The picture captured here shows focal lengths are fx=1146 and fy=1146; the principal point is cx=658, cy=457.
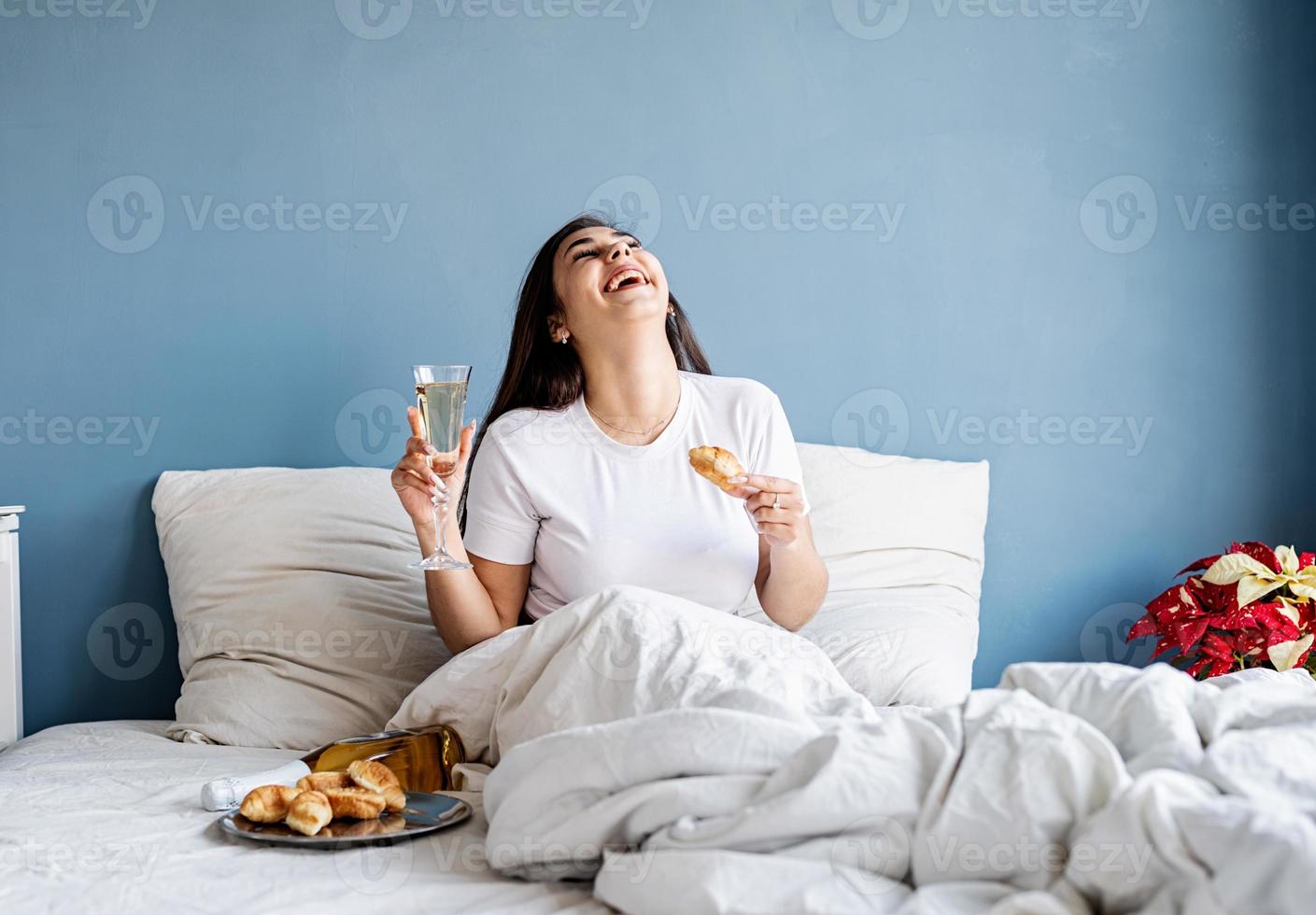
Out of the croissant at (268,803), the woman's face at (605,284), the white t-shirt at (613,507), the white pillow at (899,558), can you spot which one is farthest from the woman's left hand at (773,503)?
the croissant at (268,803)

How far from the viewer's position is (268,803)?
1219 mm

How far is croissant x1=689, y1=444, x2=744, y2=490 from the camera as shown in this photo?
166 centimetres

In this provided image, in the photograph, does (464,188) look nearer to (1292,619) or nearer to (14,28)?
(14,28)

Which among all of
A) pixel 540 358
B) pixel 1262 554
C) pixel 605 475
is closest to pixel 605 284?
pixel 540 358

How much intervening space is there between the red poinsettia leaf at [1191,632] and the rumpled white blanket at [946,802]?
101 centimetres

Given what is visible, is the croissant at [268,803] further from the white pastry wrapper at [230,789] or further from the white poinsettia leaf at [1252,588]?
the white poinsettia leaf at [1252,588]

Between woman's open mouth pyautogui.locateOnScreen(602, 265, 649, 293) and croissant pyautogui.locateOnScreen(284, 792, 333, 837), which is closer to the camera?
croissant pyautogui.locateOnScreen(284, 792, 333, 837)

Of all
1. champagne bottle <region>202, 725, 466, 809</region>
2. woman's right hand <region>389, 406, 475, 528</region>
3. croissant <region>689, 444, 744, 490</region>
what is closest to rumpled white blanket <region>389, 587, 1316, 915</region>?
champagne bottle <region>202, 725, 466, 809</region>

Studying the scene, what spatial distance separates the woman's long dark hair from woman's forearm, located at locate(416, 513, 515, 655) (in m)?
0.23

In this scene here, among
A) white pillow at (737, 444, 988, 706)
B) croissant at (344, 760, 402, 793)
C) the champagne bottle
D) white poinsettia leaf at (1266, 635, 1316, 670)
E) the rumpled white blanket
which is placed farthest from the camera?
white poinsettia leaf at (1266, 635, 1316, 670)

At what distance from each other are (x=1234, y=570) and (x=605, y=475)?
119 centimetres

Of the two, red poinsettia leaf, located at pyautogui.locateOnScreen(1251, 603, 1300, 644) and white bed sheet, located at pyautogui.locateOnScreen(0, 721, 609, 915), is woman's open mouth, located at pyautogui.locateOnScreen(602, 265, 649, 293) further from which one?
red poinsettia leaf, located at pyautogui.locateOnScreen(1251, 603, 1300, 644)

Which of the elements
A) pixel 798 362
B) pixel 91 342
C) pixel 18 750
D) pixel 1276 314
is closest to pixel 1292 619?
pixel 1276 314

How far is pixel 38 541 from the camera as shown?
2279mm
